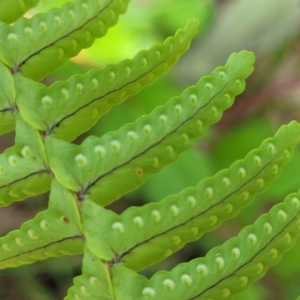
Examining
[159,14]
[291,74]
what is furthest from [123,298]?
[291,74]

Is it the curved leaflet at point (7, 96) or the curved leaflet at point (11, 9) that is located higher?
the curved leaflet at point (11, 9)

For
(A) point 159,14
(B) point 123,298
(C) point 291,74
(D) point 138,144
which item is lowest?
(B) point 123,298

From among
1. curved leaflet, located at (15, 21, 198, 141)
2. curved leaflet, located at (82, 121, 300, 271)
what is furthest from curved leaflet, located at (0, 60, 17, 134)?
curved leaflet, located at (82, 121, 300, 271)

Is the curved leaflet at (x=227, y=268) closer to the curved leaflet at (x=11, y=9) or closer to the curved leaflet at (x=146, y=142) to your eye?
the curved leaflet at (x=146, y=142)

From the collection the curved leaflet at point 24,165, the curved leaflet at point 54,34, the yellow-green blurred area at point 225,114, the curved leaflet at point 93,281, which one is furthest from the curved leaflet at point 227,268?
the yellow-green blurred area at point 225,114

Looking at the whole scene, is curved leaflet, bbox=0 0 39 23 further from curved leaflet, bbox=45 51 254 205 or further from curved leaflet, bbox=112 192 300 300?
curved leaflet, bbox=112 192 300 300

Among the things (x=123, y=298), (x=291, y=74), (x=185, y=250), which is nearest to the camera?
(x=123, y=298)

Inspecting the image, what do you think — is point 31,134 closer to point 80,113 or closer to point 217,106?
point 80,113

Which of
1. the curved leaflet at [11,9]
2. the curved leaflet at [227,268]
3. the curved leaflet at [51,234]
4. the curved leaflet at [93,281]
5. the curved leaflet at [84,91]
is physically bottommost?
the curved leaflet at [227,268]
